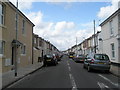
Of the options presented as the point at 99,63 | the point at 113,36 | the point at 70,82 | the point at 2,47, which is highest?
the point at 113,36

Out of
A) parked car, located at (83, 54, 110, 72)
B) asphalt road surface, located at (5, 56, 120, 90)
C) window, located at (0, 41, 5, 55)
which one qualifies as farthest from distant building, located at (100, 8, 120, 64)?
window, located at (0, 41, 5, 55)

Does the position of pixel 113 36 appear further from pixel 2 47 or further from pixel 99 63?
pixel 2 47

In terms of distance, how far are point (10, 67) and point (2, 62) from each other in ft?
6.56

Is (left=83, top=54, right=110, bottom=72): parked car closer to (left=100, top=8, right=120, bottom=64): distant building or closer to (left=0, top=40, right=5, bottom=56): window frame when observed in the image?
(left=100, top=8, right=120, bottom=64): distant building

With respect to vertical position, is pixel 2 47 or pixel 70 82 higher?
pixel 2 47

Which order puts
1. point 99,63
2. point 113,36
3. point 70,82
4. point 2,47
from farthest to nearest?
1. point 113,36
2. point 99,63
3. point 2,47
4. point 70,82

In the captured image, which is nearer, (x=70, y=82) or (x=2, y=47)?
(x=70, y=82)

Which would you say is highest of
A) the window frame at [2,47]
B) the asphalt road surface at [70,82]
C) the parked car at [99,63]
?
the window frame at [2,47]

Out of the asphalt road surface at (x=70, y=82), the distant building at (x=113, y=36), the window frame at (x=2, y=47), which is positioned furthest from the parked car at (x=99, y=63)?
the window frame at (x=2, y=47)

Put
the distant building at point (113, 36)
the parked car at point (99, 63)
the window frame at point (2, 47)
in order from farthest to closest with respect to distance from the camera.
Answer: the distant building at point (113, 36) → the parked car at point (99, 63) → the window frame at point (2, 47)

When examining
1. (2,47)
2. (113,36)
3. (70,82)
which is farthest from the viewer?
(113,36)

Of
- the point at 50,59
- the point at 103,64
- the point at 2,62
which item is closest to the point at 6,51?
the point at 2,62

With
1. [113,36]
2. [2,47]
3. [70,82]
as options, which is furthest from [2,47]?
[113,36]

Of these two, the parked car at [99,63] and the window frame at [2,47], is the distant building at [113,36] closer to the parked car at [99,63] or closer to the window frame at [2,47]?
the parked car at [99,63]
